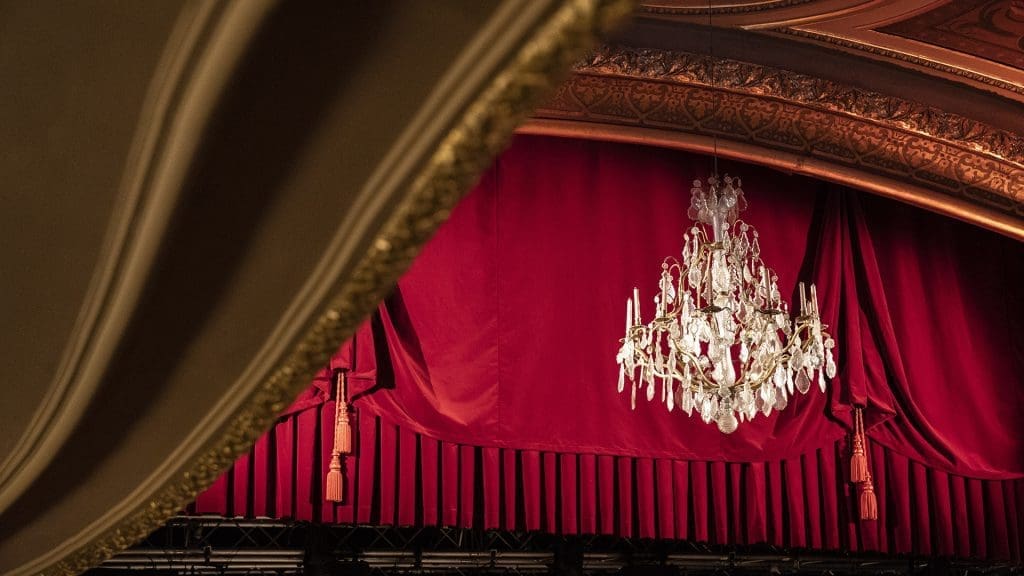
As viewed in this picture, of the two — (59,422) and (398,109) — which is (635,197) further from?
(398,109)

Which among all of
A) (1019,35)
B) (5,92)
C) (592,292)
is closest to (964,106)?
(1019,35)

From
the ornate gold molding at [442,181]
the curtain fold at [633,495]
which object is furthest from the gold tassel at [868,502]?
the ornate gold molding at [442,181]

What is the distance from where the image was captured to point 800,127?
6.81 meters

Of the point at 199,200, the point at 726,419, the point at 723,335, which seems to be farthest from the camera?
the point at 726,419

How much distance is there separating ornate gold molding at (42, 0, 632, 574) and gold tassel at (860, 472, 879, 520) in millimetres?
6145

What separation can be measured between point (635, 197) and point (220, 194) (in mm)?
6232

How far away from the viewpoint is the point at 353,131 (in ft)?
2.84

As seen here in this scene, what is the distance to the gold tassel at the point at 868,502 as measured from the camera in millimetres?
6887

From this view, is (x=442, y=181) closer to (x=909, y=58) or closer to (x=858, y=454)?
(x=909, y=58)

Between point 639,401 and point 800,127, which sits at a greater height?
point 800,127

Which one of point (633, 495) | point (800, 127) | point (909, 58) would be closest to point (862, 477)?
point (633, 495)

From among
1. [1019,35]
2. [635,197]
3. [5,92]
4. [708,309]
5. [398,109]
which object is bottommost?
[398,109]

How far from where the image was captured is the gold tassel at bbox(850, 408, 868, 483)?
695 centimetres

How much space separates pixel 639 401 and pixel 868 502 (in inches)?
56.3
